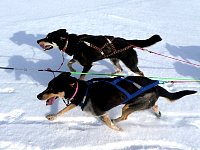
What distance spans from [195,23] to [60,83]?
17.5 ft

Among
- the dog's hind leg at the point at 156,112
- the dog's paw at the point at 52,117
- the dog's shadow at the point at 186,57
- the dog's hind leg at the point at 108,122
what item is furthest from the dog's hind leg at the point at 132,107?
the dog's shadow at the point at 186,57

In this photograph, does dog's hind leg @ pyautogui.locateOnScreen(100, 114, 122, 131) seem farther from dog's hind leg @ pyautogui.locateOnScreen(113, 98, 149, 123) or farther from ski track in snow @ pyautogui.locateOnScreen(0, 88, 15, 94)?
ski track in snow @ pyautogui.locateOnScreen(0, 88, 15, 94)

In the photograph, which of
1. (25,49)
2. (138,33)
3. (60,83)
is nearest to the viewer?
(60,83)

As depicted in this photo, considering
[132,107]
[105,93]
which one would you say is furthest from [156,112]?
[105,93]

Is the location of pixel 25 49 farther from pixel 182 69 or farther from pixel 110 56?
pixel 182 69

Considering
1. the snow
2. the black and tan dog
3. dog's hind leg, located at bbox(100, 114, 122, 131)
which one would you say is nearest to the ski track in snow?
the snow

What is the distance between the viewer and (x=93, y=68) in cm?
592

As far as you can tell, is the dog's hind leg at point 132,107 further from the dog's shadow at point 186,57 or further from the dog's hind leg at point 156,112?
the dog's shadow at point 186,57

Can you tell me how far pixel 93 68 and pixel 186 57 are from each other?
6.18 ft

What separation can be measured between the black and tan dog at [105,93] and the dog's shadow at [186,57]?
1840 mm

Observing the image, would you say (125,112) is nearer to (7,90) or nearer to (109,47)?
(109,47)

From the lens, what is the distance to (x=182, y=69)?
5988mm

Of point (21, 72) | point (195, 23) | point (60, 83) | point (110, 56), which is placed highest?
point (60, 83)

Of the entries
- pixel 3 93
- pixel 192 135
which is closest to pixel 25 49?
pixel 3 93
